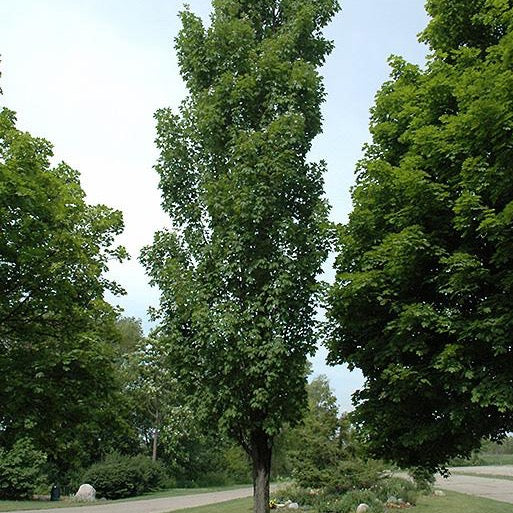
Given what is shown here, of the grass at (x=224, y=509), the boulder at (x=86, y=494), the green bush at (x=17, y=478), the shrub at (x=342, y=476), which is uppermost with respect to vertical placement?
the green bush at (x=17, y=478)

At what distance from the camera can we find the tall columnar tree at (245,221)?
12.9 m

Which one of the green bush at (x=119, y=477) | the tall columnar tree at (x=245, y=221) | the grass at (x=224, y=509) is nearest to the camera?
the tall columnar tree at (x=245, y=221)

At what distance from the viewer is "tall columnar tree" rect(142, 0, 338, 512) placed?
12.9m

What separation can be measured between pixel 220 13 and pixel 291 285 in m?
7.81

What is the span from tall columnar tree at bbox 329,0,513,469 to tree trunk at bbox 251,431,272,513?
256cm

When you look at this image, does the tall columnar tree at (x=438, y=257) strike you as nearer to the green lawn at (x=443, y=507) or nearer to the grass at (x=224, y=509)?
the green lawn at (x=443, y=507)

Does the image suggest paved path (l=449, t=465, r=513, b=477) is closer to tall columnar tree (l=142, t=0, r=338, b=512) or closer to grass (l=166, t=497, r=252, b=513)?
grass (l=166, t=497, r=252, b=513)

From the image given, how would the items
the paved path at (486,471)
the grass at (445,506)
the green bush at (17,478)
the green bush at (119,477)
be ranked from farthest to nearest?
1. the paved path at (486,471)
2. the green bush at (119,477)
3. the green bush at (17,478)
4. the grass at (445,506)

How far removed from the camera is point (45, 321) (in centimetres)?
1341

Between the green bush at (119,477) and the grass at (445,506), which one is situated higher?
the green bush at (119,477)

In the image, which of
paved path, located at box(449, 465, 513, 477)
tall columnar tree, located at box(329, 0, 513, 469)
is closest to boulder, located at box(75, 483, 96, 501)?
tall columnar tree, located at box(329, 0, 513, 469)

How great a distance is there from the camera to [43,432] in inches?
518

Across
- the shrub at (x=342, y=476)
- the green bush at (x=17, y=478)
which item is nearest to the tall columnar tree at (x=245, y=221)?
the shrub at (x=342, y=476)

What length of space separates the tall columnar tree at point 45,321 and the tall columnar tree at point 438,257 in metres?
5.57
